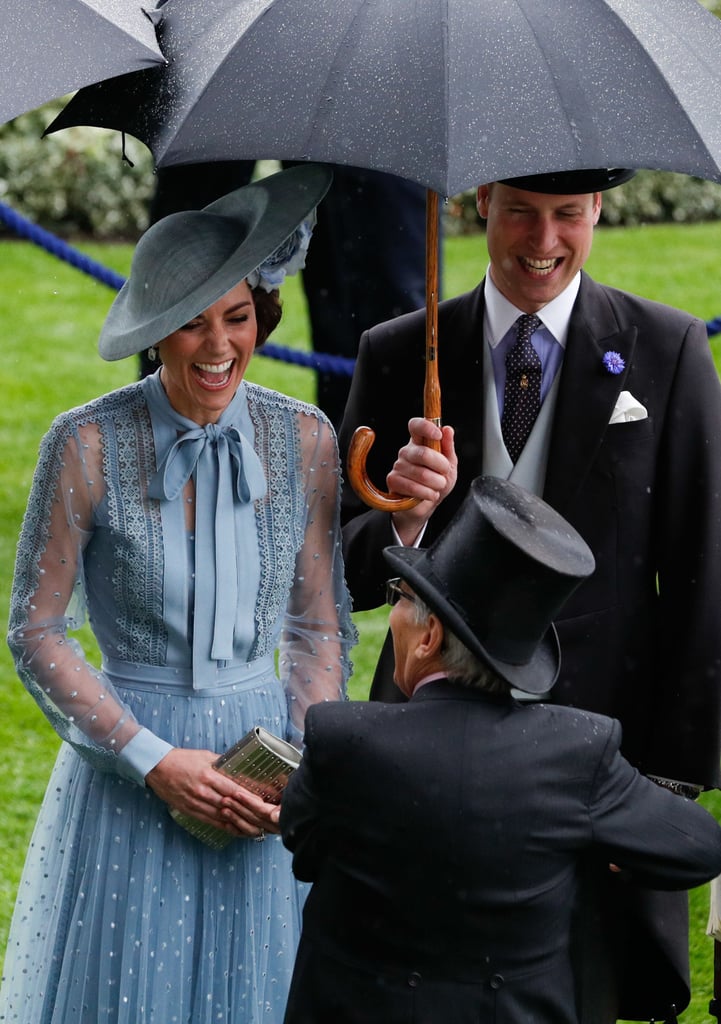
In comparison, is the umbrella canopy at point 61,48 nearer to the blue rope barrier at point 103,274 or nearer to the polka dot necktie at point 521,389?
the polka dot necktie at point 521,389

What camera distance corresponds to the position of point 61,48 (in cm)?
322

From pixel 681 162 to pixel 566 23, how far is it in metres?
0.35

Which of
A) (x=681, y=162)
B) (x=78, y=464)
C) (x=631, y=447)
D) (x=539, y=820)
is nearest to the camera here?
(x=539, y=820)

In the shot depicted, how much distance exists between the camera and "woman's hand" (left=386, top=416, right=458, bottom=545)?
→ 132 inches

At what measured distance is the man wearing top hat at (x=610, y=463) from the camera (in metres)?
3.49

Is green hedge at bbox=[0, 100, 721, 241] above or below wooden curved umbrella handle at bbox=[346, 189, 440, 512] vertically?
below

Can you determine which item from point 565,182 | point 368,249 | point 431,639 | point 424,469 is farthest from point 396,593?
point 368,249

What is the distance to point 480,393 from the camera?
3.65 m

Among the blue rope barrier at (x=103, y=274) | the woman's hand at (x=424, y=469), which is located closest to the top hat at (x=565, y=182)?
the woman's hand at (x=424, y=469)

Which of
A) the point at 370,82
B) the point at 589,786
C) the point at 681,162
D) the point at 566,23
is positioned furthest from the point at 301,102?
the point at 589,786

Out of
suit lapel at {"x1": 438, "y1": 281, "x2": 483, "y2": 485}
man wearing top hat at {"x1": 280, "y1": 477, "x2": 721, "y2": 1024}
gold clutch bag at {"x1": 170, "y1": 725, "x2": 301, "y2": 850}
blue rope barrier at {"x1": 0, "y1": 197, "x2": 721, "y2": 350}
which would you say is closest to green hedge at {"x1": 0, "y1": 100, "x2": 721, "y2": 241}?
blue rope barrier at {"x1": 0, "y1": 197, "x2": 721, "y2": 350}

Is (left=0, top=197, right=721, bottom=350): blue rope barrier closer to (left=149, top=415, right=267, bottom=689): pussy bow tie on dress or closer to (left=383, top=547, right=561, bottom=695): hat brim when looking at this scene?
(left=149, top=415, right=267, bottom=689): pussy bow tie on dress

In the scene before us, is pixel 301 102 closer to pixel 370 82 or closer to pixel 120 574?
pixel 370 82

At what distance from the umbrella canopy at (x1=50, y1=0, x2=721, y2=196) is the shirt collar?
1.84 ft
